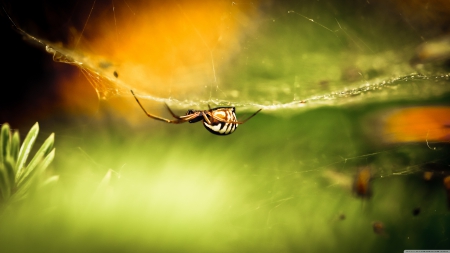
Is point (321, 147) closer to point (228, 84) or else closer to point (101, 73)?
point (228, 84)

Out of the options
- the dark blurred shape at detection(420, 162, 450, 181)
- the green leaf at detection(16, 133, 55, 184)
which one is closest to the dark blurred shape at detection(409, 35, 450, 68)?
the dark blurred shape at detection(420, 162, 450, 181)

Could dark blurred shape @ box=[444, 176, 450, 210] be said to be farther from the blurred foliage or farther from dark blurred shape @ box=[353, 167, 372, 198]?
the blurred foliage

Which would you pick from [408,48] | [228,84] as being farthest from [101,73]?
[408,48]

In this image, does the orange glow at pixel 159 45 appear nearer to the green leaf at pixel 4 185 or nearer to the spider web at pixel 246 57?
the spider web at pixel 246 57

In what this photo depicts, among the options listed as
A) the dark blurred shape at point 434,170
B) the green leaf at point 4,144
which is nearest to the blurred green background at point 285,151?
the dark blurred shape at point 434,170

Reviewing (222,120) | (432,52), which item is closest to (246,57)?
(222,120)

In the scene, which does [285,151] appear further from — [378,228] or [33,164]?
[33,164]

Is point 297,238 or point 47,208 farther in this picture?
point 297,238
